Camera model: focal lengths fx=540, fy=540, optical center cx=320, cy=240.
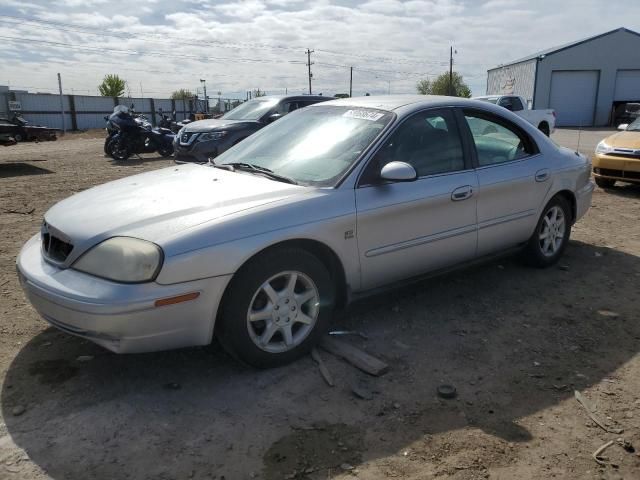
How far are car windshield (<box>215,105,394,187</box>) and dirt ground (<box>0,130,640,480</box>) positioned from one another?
3.72 feet

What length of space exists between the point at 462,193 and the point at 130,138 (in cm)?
1279

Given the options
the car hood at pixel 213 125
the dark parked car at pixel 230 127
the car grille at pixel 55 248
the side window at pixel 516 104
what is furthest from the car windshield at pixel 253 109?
the side window at pixel 516 104

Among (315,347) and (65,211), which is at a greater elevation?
(65,211)

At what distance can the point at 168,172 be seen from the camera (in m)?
4.10

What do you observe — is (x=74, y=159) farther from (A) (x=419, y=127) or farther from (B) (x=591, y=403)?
(B) (x=591, y=403)

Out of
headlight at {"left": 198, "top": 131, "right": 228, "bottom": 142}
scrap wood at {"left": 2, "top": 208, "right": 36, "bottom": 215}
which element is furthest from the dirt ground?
headlight at {"left": 198, "top": 131, "right": 228, "bottom": 142}

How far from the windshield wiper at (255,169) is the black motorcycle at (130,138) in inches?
466

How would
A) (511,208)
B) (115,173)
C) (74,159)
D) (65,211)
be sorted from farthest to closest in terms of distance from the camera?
(74,159) < (115,173) < (511,208) < (65,211)

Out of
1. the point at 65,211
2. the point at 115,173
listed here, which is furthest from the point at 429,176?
the point at 115,173

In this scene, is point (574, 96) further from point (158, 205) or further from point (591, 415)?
point (158, 205)

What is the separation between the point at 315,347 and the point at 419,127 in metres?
1.74

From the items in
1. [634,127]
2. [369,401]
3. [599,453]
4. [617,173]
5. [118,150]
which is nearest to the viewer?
[599,453]

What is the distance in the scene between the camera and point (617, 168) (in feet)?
29.3

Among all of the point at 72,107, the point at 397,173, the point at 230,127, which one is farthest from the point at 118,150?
the point at 72,107
